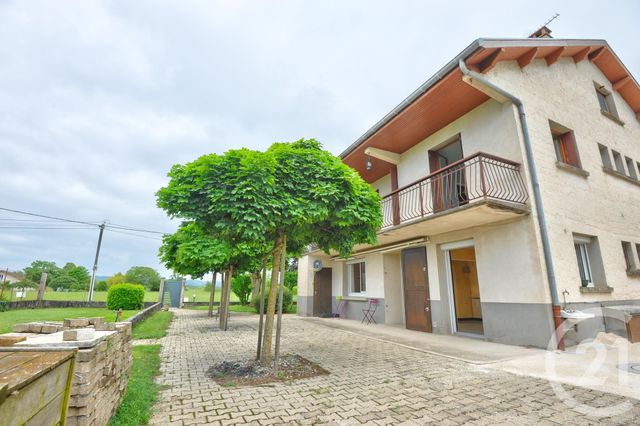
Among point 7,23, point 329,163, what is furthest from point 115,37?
point 329,163

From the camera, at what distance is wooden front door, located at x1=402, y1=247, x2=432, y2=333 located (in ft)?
27.7

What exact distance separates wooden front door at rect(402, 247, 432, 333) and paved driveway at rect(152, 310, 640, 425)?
3505mm

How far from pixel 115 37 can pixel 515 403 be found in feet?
38.1

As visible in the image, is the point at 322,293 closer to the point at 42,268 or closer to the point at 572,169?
the point at 572,169

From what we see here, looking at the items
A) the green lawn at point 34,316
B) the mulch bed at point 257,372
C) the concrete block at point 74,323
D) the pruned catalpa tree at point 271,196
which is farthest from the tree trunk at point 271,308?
the green lawn at point 34,316

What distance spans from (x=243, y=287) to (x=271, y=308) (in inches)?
675

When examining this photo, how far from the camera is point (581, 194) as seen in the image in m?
7.37

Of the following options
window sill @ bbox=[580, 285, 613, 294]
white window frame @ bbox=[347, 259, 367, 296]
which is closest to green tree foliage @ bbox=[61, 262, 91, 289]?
white window frame @ bbox=[347, 259, 367, 296]

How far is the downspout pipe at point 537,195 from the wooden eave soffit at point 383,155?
4001 millimetres

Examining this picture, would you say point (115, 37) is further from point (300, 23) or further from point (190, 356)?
point (190, 356)

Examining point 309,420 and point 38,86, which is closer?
point 309,420

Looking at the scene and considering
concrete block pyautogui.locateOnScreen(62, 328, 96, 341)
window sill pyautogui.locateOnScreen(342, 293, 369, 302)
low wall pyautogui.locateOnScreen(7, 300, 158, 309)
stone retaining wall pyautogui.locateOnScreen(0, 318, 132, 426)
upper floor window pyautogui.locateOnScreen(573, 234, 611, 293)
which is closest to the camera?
stone retaining wall pyautogui.locateOnScreen(0, 318, 132, 426)

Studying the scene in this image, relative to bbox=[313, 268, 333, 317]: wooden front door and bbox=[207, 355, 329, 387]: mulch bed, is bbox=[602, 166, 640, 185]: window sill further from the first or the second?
bbox=[313, 268, 333, 317]: wooden front door

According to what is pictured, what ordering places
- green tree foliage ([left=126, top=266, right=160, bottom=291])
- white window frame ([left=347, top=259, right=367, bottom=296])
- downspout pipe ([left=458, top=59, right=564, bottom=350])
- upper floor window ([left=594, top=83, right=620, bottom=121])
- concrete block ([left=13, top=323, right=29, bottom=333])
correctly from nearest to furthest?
1. concrete block ([left=13, top=323, right=29, bottom=333])
2. downspout pipe ([left=458, top=59, right=564, bottom=350])
3. upper floor window ([left=594, top=83, right=620, bottom=121])
4. white window frame ([left=347, top=259, right=367, bottom=296])
5. green tree foliage ([left=126, top=266, right=160, bottom=291])
